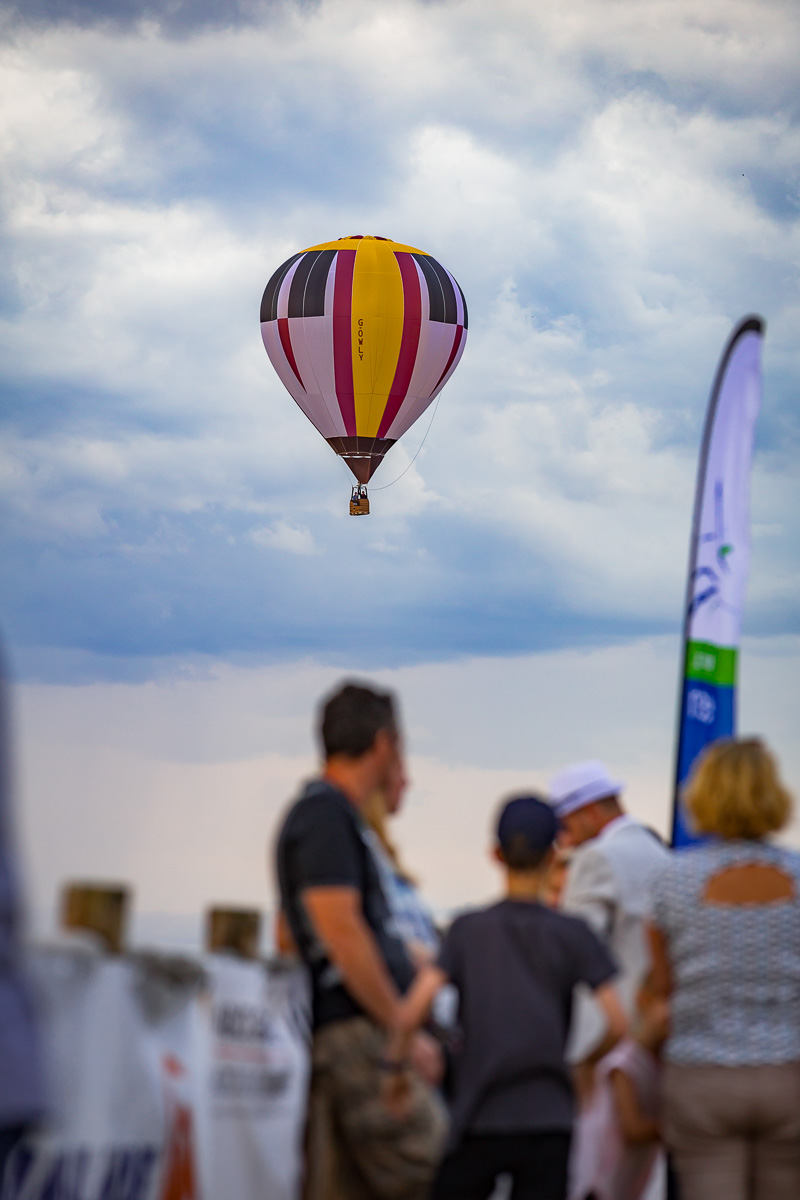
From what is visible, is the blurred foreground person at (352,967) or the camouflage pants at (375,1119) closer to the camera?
the blurred foreground person at (352,967)

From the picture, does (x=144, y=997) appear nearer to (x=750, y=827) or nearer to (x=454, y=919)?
(x=454, y=919)

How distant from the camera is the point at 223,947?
15.3ft

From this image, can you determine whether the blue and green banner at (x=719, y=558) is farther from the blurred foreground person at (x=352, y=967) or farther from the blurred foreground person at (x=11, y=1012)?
the blurred foreground person at (x=11, y=1012)

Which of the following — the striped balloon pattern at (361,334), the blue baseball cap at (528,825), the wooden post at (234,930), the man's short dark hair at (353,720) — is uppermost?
the striped balloon pattern at (361,334)

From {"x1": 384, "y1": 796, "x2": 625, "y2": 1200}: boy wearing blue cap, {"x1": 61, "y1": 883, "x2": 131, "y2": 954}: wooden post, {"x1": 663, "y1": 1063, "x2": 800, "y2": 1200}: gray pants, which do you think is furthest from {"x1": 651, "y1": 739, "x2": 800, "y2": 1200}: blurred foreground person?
{"x1": 61, "y1": 883, "x2": 131, "y2": 954}: wooden post

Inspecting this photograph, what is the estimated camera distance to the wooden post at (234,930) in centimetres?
466

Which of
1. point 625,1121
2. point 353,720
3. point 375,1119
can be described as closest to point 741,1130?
point 625,1121

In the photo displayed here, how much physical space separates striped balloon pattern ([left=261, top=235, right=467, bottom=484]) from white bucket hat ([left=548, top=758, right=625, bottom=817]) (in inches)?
927

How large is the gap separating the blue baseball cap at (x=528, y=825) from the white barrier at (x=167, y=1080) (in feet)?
3.39

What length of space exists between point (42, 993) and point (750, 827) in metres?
2.07

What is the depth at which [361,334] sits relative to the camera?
28469mm

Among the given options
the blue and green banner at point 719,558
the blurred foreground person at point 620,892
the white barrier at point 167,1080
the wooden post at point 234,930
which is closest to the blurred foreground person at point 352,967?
the white barrier at point 167,1080

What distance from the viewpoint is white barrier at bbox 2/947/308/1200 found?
3.89 meters

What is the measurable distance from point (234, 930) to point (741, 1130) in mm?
1657
